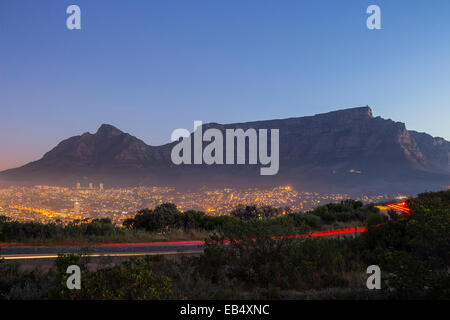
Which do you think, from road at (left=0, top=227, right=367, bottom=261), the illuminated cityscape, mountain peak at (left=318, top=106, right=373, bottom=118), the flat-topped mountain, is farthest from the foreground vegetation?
mountain peak at (left=318, top=106, right=373, bottom=118)

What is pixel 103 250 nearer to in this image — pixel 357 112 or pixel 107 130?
pixel 107 130

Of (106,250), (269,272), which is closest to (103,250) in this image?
(106,250)

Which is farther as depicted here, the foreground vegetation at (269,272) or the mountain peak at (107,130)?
the mountain peak at (107,130)

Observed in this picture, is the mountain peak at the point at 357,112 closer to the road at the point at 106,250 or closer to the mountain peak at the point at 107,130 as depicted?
the mountain peak at the point at 107,130

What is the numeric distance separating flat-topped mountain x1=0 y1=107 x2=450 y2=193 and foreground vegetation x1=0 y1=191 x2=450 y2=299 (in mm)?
69232

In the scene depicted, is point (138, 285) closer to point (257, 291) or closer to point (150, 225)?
point (257, 291)

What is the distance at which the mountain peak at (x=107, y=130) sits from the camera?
324 feet

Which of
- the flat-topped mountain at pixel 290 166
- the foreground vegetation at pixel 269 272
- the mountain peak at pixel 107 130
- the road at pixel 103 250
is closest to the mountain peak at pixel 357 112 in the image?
the flat-topped mountain at pixel 290 166

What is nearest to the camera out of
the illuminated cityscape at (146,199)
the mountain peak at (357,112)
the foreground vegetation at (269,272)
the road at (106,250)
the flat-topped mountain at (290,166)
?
the foreground vegetation at (269,272)

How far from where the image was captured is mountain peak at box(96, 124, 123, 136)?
9876cm

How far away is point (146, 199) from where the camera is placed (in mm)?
57656

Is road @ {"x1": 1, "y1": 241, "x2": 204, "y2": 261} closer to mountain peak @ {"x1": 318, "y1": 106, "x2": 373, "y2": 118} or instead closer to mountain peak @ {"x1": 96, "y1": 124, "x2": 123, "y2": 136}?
mountain peak @ {"x1": 96, "y1": 124, "x2": 123, "y2": 136}

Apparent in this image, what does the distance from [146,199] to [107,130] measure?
53005 millimetres
